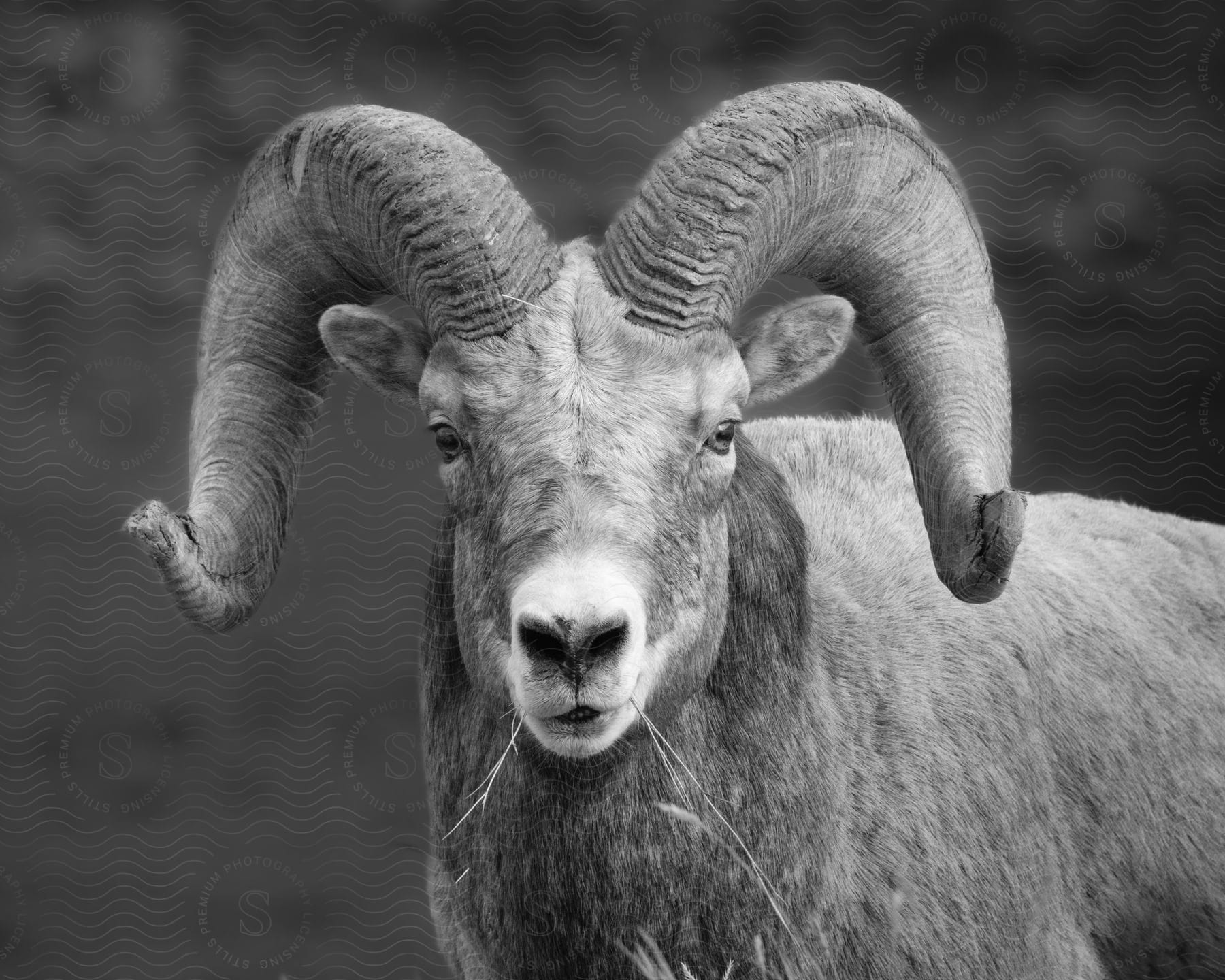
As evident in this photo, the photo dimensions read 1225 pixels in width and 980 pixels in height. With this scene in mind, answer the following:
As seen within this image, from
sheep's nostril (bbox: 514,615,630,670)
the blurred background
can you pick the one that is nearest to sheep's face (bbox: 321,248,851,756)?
sheep's nostril (bbox: 514,615,630,670)

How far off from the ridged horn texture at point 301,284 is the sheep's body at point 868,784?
0.65m

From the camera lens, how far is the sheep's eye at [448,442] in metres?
3.41

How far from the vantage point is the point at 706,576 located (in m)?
3.28

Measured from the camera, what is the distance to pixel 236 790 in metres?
7.53

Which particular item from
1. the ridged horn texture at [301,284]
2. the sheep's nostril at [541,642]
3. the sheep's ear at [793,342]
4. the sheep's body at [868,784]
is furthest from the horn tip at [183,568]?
the sheep's ear at [793,342]

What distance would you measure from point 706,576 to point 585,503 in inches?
16.5

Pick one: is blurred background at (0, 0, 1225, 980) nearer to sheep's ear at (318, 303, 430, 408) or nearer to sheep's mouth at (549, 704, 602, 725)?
sheep's ear at (318, 303, 430, 408)

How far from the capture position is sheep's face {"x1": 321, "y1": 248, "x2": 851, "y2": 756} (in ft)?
9.30

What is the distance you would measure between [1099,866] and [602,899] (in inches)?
64.3

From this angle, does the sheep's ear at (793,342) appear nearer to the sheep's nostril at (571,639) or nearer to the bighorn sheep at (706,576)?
the bighorn sheep at (706,576)

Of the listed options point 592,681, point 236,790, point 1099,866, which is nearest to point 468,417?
point 592,681

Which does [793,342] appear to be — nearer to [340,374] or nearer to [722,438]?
[722,438]

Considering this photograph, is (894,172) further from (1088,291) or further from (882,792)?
(1088,291)

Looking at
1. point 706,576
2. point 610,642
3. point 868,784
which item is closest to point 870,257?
point 706,576
